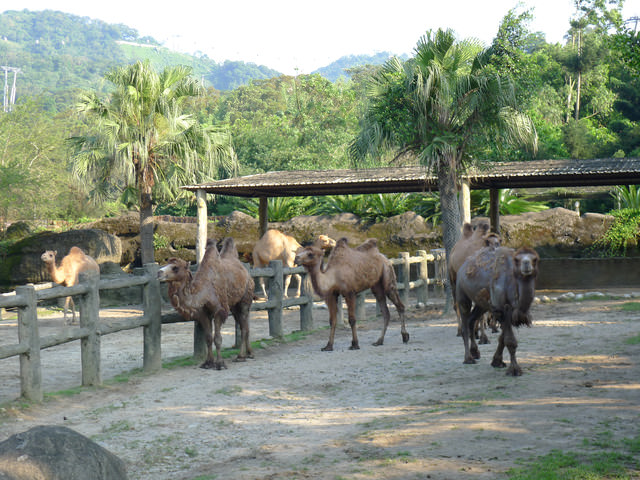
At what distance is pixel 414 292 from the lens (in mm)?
22172

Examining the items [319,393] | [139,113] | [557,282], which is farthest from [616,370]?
[139,113]

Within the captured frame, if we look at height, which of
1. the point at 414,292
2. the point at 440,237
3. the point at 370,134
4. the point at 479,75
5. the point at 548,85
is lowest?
the point at 414,292

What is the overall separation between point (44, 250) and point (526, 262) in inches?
749

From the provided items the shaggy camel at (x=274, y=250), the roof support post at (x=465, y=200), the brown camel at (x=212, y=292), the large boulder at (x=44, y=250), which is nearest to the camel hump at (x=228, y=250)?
the brown camel at (x=212, y=292)

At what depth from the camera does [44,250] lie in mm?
23281

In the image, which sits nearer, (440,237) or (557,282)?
(557,282)

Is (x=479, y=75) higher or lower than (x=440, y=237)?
higher

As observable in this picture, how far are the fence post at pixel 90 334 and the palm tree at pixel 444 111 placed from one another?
29.1 ft

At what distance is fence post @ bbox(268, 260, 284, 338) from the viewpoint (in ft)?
40.9

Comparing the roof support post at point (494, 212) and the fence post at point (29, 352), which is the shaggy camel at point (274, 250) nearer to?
the roof support post at point (494, 212)

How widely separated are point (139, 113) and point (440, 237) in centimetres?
996

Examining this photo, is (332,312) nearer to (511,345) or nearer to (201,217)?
(511,345)

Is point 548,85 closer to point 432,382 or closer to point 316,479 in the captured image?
point 432,382

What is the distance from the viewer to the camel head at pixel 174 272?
909cm
